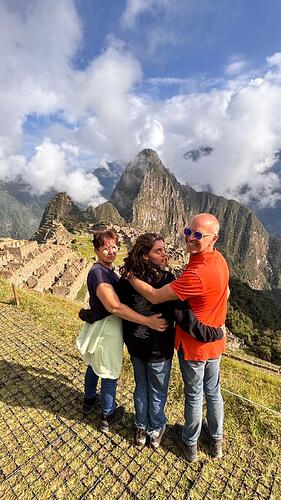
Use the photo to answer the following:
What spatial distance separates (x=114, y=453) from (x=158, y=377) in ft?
3.41

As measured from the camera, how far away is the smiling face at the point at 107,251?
298 cm

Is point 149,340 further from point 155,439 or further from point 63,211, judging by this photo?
point 63,211

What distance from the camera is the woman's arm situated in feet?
8.82

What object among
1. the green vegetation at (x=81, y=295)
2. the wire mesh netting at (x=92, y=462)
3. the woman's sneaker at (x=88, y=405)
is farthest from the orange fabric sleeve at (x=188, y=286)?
the green vegetation at (x=81, y=295)

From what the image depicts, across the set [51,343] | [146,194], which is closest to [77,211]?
[146,194]

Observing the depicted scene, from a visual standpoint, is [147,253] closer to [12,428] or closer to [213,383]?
[213,383]

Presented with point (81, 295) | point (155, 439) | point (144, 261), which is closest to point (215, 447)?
point (155, 439)

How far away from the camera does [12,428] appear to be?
345 cm

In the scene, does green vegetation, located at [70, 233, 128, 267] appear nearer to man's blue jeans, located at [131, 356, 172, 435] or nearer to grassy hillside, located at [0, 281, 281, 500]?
grassy hillside, located at [0, 281, 281, 500]

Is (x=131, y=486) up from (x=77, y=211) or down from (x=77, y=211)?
down

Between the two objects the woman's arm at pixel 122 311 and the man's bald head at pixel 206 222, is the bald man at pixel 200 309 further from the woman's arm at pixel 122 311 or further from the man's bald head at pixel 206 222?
the woman's arm at pixel 122 311

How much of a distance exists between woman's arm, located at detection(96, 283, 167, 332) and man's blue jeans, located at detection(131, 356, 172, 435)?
17.3 inches

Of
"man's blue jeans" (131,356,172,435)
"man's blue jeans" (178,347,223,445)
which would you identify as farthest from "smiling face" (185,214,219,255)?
"man's blue jeans" (131,356,172,435)

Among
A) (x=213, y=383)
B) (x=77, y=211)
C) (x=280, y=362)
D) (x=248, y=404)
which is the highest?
(x=77, y=211)
